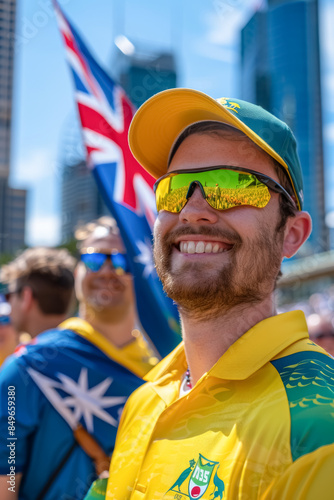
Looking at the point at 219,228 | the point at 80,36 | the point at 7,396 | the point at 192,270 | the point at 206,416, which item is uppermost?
the point at 80,36

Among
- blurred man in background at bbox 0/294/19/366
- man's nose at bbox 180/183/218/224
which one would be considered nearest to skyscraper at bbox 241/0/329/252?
blurred man in background at bbox 0/294/19/366

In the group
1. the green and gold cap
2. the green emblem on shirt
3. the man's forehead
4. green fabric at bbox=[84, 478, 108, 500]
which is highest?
the green and gold cap

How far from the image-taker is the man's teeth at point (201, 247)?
1650 mm

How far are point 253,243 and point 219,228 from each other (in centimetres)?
12

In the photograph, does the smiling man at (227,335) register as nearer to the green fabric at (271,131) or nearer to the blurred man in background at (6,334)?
the green fabric at (271,131)

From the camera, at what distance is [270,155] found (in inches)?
66.2

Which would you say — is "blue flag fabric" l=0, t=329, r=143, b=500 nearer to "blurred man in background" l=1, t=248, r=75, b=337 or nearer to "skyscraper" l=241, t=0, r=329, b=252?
"blurred man in background" l=1, t=248, r=75, b=337

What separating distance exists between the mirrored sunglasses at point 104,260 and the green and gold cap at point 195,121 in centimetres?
130

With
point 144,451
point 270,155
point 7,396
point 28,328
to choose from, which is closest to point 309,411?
point 144,451

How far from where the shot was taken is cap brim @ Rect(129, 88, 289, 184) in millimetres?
1634

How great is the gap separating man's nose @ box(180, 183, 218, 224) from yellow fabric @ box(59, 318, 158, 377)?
1.52 meters

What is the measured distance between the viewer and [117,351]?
3.05m

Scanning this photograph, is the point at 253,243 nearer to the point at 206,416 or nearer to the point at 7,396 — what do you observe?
the point at 206,416

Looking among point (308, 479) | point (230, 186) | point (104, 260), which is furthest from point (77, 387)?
point (308, 479)
